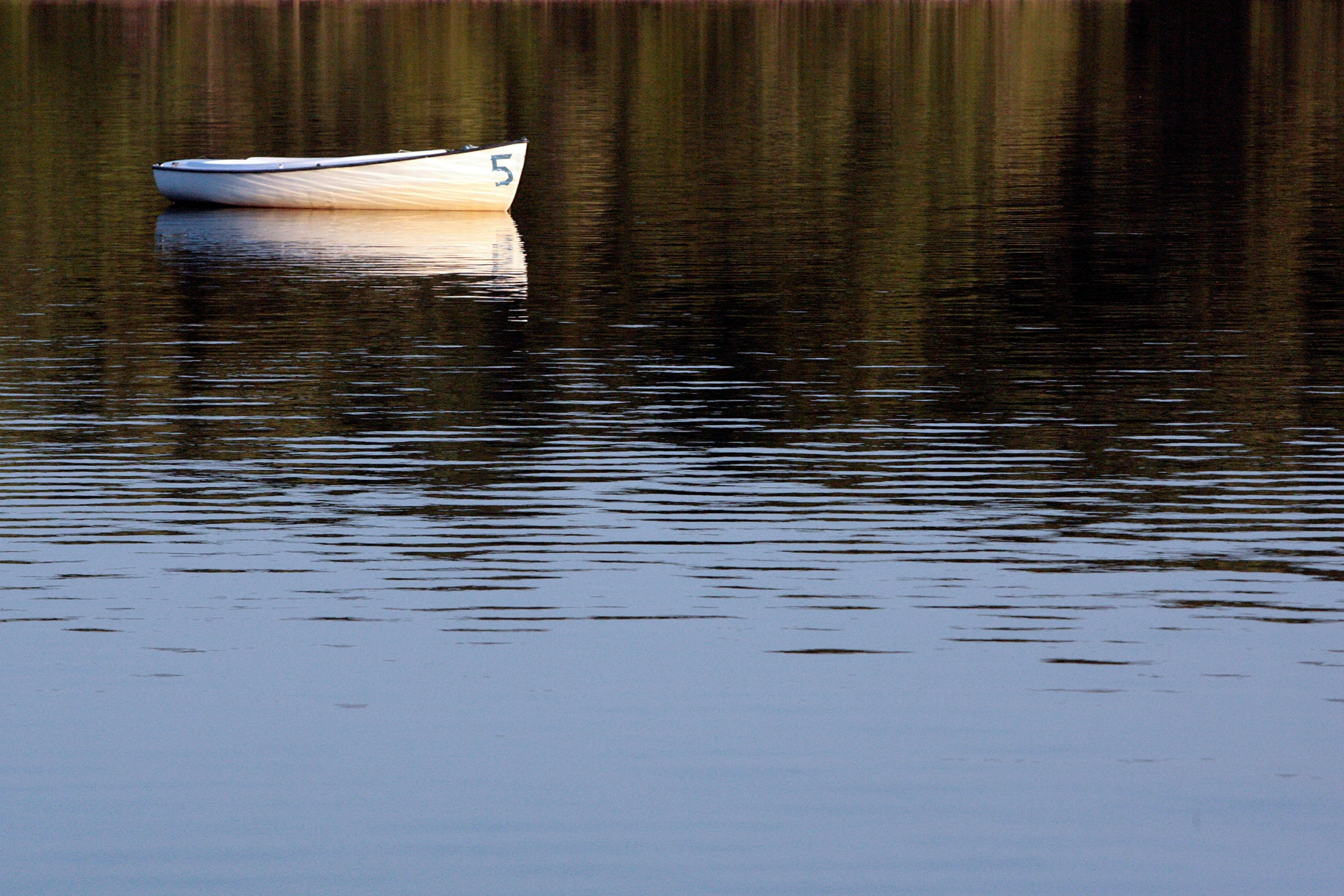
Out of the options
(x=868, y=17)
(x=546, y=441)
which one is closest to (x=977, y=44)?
(x=868, y=17)

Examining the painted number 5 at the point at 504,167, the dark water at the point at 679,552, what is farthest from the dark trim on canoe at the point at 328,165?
the dark water at the point at 679,552

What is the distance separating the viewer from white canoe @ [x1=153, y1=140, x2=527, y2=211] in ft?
134

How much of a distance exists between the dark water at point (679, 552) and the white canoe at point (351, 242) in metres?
0.21

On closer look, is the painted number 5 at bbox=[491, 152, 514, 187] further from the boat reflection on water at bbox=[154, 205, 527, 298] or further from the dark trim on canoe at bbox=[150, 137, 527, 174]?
the boat reflection on water at bbox=[154, 205, 527, 298]

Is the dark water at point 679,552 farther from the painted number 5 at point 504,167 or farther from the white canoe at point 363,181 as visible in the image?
the white canoe at point 363,181

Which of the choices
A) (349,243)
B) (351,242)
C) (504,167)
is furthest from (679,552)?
(504,167)

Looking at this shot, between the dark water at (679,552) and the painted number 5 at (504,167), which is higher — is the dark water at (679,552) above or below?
below

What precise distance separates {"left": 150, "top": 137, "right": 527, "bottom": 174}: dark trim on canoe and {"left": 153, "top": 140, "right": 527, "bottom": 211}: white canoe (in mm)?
16

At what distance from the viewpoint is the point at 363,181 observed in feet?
136

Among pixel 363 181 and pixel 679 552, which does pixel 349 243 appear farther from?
pixel 679 552

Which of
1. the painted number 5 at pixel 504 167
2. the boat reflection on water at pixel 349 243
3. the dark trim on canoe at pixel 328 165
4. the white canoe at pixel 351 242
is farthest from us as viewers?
the painted number 5 at pixel 504 167

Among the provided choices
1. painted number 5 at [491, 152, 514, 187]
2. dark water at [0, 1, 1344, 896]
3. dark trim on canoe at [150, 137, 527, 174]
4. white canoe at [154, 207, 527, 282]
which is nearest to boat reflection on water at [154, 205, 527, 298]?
white canoe at [154, 207, 527, 282]

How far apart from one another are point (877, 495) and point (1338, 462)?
408 centimetres

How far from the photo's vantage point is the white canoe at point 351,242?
33.4 meters
